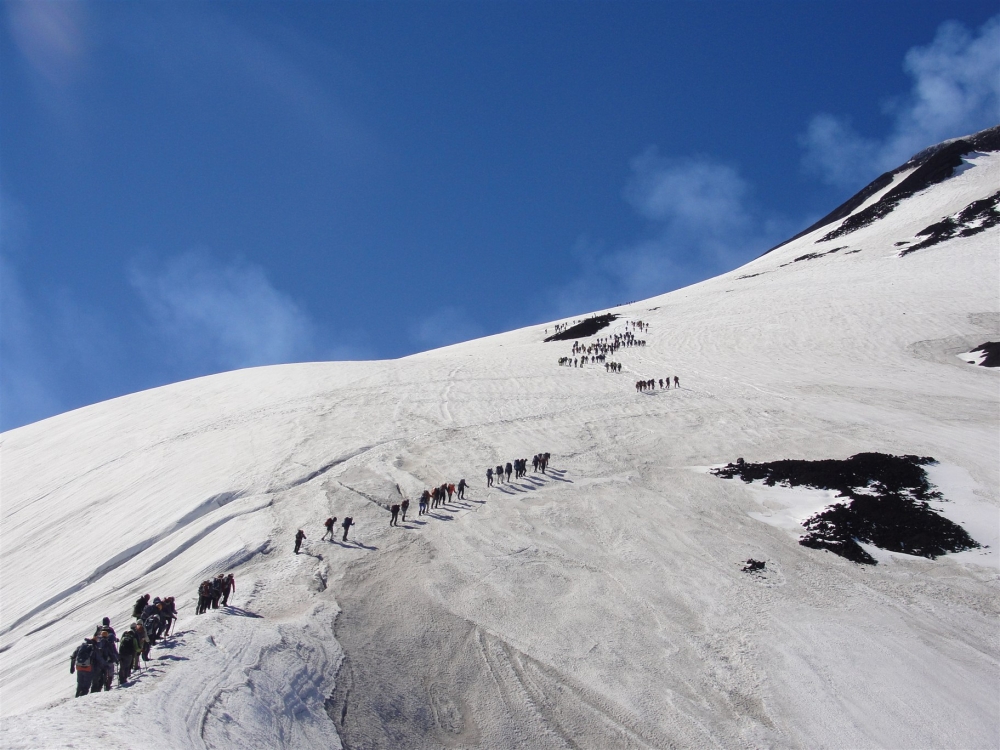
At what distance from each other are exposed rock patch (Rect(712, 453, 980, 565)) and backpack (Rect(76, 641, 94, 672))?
1658cm

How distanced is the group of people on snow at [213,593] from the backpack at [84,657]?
3.33 metres

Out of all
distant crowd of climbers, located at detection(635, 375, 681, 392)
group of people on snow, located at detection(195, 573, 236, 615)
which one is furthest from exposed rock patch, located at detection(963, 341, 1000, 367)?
group of people on snow, located at detection(195, 573, 236, 615)

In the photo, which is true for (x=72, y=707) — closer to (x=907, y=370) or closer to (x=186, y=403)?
(x=186, y=403)

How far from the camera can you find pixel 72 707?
7730 mm

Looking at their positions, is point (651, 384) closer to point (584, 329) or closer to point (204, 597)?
point (584, 329)

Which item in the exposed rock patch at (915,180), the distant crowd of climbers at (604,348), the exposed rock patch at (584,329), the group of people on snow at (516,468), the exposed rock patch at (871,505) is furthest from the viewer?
Result: the exposed rock patch at (915,180)

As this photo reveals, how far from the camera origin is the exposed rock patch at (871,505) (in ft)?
55.6

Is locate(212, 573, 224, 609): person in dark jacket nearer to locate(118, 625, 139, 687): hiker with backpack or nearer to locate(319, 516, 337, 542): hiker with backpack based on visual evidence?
locate(118, 625, 139, 687): hiker with backpack

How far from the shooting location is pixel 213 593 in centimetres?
1295

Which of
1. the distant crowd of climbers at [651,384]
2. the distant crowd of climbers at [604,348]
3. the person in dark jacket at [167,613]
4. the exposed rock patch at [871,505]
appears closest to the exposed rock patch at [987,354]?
the distant crowd of climbers at [651,384]

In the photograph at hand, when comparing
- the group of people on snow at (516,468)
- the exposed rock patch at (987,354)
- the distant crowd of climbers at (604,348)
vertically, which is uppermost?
the distant crowd of climbers at (604,348)

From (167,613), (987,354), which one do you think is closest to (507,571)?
(167,613)

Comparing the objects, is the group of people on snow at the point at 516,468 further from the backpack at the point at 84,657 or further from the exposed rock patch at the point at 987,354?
the exposed rock patch at the point at 987,354

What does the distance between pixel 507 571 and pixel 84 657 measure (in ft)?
29.3
